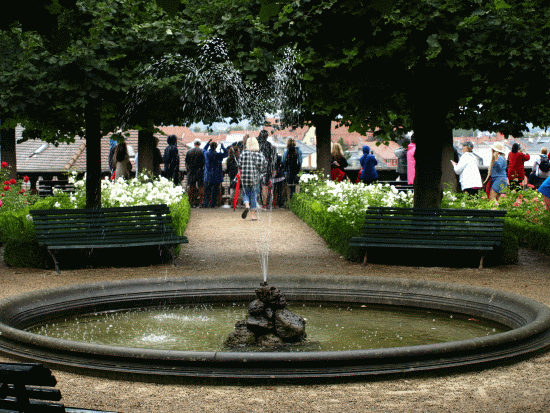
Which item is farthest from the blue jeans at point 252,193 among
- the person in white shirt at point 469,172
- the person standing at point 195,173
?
the person in white shirt at point 469,172

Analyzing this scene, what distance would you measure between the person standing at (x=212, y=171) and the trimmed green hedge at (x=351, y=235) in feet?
15.2

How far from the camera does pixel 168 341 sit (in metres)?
5.73

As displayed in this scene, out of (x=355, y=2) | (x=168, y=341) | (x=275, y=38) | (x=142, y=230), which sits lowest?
(x=168, y=341)

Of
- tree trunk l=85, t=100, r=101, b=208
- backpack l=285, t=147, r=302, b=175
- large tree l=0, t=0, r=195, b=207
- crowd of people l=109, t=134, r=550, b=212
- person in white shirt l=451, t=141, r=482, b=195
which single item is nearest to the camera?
large tree l=0, t=0, r=195, b=207

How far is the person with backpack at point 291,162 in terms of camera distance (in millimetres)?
17458

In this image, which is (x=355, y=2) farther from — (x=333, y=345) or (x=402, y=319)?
(x=402, y=319)

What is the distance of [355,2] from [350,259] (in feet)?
21.7

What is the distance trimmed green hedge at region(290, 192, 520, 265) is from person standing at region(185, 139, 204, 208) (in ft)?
16.4

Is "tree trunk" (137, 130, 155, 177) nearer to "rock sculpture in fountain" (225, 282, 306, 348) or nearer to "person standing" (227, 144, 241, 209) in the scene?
"person standing" (227, 144, 241, 209)

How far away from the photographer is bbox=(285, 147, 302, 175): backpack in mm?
17552

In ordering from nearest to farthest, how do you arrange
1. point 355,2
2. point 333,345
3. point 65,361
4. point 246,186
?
1. point 355,2
2. point 65,361
3. point 333,345
4. point 246,186

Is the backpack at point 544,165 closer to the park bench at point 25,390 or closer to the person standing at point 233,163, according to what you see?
the person standing at point 233,163

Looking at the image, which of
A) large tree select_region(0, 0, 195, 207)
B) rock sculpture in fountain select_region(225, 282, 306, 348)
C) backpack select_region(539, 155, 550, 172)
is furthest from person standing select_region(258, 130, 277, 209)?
rock sculpture in fountain select_region(225, 282, 306, 348)

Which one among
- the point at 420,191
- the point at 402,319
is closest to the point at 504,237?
the point at 420,191
